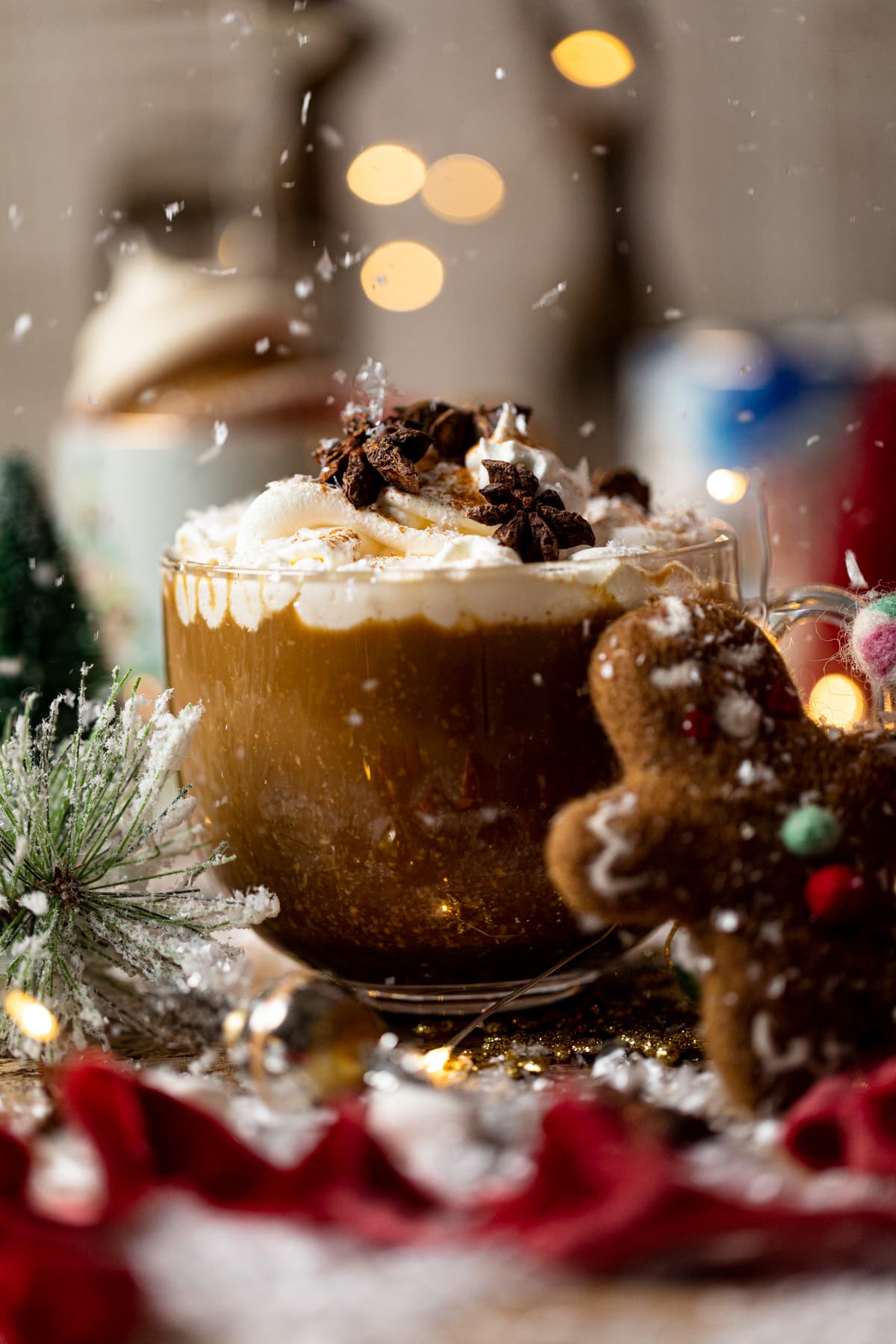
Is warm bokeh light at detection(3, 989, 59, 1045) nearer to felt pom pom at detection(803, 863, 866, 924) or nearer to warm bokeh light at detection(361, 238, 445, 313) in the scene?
felt pom pom at detection(803, 863, 866, 924)

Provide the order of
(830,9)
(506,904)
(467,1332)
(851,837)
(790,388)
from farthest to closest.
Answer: (830,9) → (790,388) → (506,904) → (851,837) → (467,1332)

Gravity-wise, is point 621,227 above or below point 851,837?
above

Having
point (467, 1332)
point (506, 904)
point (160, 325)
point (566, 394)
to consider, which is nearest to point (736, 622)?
point (506, 904)

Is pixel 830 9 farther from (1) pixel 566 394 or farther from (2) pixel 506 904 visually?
(2) pixel 506 904

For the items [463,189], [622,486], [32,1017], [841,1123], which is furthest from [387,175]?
[841,1123]

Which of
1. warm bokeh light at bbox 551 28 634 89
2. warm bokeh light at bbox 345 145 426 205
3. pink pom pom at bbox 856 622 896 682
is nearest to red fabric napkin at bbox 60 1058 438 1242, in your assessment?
pink pom pom at bbox 856 622 896 682

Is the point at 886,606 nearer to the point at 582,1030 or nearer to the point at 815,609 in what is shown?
the point at 815,609
